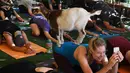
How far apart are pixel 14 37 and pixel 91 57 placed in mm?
1585

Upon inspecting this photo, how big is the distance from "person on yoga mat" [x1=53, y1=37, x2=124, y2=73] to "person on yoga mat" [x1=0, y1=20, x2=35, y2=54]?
100 centimetres

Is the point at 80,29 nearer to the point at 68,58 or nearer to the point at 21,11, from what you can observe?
the point at 68,58

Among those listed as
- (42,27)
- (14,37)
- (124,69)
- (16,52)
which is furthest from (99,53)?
(42,27)

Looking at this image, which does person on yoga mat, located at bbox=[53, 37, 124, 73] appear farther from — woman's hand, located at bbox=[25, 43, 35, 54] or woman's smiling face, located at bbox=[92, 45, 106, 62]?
woman's hand, located at bbox=[25, 43, 35, 54]

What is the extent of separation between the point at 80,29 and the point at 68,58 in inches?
42.8

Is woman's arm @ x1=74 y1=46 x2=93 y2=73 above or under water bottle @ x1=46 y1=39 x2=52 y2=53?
above

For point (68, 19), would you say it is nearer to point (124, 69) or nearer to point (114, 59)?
point (124, 69)

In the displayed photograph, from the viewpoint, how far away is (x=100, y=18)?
4.44m

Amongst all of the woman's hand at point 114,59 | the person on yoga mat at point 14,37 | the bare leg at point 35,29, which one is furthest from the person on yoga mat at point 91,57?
the bare leg at point 35,29

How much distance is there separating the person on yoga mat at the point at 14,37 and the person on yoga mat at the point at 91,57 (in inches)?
39.3

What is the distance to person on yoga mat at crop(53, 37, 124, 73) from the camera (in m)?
1.70

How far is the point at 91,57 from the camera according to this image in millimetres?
1798

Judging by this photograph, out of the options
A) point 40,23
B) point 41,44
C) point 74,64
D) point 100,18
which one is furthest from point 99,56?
point 100,18

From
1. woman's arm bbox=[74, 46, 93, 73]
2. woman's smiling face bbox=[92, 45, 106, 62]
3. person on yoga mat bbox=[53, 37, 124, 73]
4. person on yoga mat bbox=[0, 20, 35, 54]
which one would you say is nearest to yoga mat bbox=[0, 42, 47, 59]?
person on yoga mat bbox=[0, 20, 35, 54]
